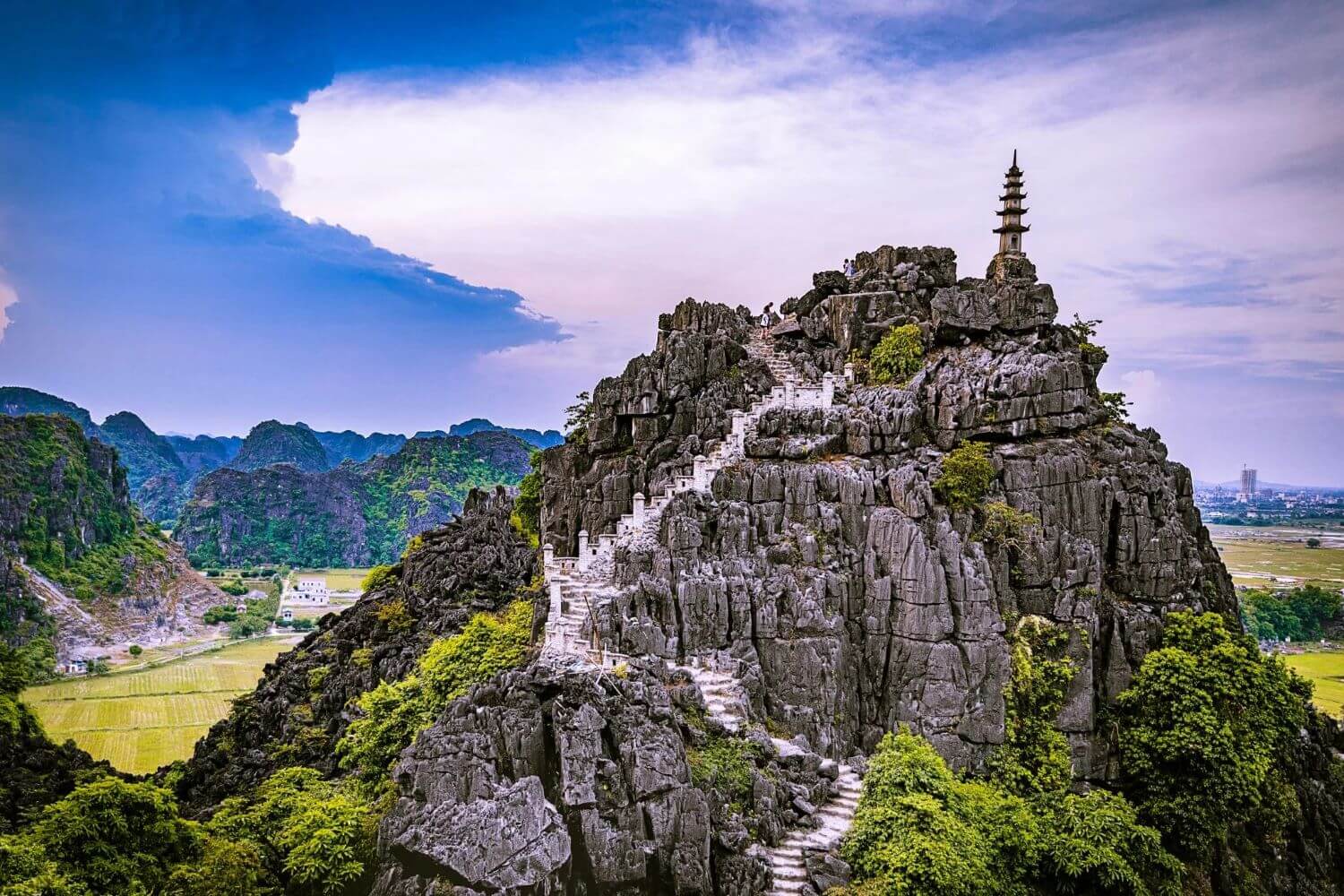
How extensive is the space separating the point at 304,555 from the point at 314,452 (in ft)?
159

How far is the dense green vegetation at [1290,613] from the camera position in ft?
228

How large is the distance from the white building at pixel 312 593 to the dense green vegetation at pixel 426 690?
64022 mm

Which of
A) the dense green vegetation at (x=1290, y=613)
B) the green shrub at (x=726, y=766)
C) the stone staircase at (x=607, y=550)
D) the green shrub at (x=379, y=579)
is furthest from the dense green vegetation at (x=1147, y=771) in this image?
the dense green vegetation at (x=1290, y=613)

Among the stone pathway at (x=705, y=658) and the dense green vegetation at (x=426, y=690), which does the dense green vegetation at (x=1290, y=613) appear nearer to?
the stone pathway at (x=705, y=658)

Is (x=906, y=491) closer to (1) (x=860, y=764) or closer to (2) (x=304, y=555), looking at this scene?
(1) (x=860, y=764)

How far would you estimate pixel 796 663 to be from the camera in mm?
28906

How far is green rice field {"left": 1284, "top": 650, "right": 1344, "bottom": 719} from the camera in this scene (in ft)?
173

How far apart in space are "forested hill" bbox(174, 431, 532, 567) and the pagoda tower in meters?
73.1

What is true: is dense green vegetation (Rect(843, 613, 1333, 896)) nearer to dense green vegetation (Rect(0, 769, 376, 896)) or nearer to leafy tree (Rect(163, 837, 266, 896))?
dense green vegetation (Rect(0, 769, 376, 896))

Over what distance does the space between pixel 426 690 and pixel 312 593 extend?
7035cm

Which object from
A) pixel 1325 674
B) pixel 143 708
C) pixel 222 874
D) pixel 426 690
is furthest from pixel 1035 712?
pixel 143 708

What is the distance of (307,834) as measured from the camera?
22.3 m


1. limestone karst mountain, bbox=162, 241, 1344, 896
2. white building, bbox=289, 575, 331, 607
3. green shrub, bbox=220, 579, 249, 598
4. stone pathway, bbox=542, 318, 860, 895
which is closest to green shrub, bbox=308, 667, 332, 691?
limestone karst mountain, bbox=162, 241, 1344, 896

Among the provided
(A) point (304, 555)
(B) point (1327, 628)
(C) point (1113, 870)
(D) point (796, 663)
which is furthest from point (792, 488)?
(A) point (304, 555)
